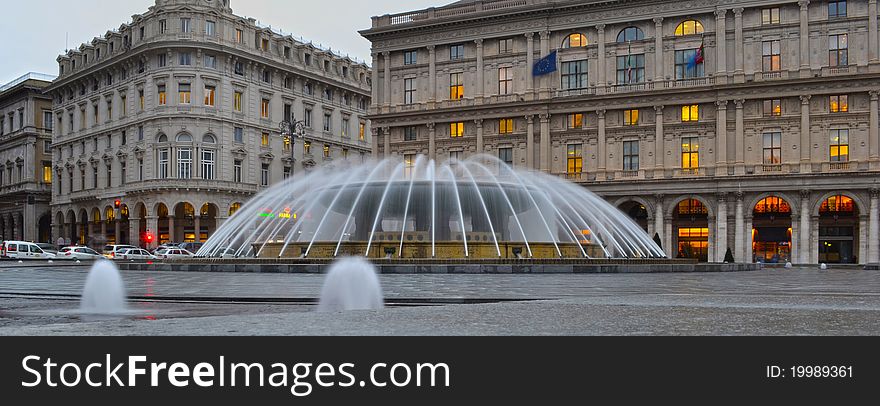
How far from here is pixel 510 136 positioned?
63.8 meters

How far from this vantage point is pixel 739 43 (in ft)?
188

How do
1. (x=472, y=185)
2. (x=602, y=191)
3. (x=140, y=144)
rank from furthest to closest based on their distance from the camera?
(x=140, y=144) → (x=602, y=191) → (x=472, y=185)

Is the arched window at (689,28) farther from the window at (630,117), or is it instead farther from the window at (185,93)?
the window at (185,93)

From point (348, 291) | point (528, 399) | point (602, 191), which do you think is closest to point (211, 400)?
point (528, 399)

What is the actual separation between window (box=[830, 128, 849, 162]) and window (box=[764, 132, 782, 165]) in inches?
126

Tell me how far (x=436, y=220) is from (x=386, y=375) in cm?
2685

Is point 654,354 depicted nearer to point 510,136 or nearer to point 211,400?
point 211,400

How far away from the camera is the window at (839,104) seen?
181 ft

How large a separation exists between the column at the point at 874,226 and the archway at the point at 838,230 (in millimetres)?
1910

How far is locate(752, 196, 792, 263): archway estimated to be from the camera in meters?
56.7

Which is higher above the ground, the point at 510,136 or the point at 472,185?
the point at 510,136

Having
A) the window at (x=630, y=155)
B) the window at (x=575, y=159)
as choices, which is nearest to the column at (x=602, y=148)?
the window at (x=630, y=155)

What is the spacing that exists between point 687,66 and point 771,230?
41.1ft

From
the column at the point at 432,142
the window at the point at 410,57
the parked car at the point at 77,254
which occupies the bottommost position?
the parked car at the point at 77,254
